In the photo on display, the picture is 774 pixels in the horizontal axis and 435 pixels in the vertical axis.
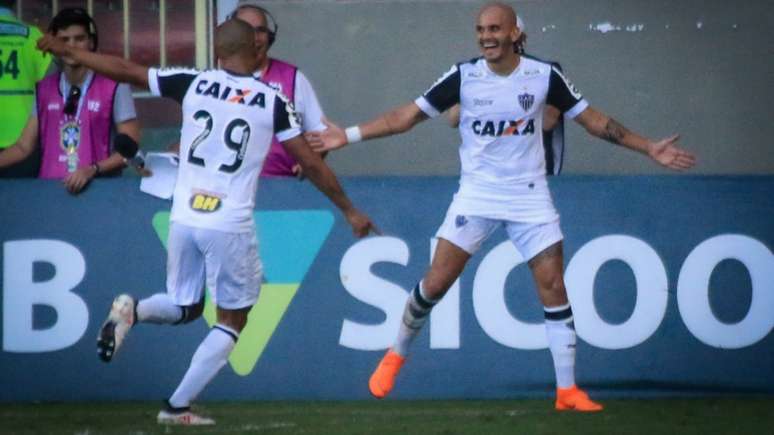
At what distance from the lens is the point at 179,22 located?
595 inches

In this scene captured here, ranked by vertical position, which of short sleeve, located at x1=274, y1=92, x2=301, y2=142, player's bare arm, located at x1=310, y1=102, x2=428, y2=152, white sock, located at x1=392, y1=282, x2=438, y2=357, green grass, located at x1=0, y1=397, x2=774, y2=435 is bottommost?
green grass, located at x1=0, y1=397, x2=774, y2=435

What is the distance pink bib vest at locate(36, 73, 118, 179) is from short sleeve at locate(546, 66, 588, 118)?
267cm

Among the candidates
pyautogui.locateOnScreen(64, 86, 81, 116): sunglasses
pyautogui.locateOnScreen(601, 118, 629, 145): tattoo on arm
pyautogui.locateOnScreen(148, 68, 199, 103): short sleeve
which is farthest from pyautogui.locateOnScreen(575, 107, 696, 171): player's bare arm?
pyautogui.locateOnScreen(64, 86, 81, 116): sunglasses

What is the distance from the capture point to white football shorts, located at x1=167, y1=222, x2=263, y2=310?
10.9m

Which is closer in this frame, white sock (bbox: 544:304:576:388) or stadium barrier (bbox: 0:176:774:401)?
white sock (bbox: 544:304:576:388)

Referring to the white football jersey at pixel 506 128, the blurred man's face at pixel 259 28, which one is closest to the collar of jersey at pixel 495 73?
the white football jersey at pixel 506 128

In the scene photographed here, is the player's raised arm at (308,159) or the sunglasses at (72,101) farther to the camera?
the sunglasses at (72,101)

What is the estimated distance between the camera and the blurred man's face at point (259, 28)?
1259cm

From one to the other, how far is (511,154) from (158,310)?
2.09 meters

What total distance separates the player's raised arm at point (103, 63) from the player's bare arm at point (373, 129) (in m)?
1.11

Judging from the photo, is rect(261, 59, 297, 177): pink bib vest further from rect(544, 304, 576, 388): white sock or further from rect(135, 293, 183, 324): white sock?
rect(544, 304, 576, 388): white sock

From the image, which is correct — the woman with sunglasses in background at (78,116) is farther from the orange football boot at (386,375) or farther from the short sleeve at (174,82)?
the orange football boot at (386,375)

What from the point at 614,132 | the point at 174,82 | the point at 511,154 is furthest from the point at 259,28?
the point at 614,132

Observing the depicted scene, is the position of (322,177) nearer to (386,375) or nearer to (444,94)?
(444,94)
